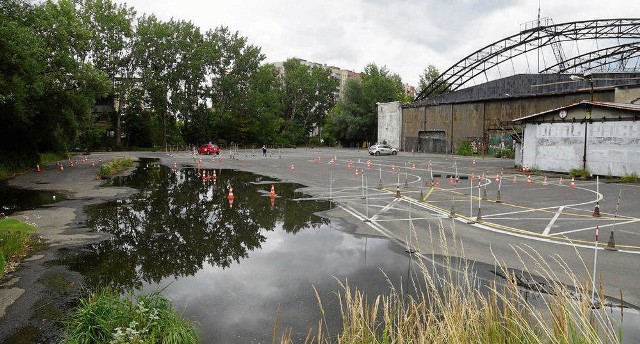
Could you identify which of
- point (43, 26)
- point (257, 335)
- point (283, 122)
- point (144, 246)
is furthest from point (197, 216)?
point (283, 122)

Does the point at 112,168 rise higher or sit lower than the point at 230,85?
lower

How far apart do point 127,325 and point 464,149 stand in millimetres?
53671

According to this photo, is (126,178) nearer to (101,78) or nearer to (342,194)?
(101,78)

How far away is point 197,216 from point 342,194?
7.25 metres

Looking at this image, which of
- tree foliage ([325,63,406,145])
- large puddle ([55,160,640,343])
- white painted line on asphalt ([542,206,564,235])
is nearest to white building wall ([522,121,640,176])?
white painted line on asphalt ([542,206,564,235])

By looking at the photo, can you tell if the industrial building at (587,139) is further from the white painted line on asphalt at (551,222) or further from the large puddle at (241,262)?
the large puddle at (241,262)

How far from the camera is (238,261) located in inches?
403

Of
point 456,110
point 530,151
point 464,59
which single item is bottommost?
point 530,151

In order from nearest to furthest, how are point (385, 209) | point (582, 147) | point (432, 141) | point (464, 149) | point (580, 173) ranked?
point (385, 209) < point (580, 173) < point (582, 147) < point (464, 149) < point (432, 141)

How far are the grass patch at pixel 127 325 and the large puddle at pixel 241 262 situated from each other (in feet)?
1.84

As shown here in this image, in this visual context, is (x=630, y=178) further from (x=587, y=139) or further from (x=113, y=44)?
(x=113, y=44)

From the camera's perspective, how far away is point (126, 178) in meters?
27.4

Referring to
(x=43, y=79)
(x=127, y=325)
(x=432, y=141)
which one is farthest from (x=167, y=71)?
(x=127, y=325)

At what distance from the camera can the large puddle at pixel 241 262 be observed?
23.5 feet
